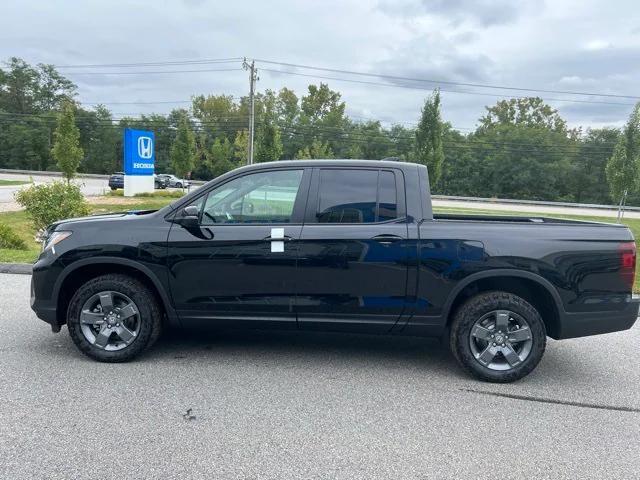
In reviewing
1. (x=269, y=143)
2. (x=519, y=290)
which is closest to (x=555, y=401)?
(x=519, y=290)

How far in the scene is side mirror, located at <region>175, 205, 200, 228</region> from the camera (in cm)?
407

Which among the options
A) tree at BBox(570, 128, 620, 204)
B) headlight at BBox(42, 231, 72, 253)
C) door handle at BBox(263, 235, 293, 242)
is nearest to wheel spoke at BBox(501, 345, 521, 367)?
door handle at BBox(263, 235, 293, 242)

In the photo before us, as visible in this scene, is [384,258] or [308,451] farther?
[384,258]

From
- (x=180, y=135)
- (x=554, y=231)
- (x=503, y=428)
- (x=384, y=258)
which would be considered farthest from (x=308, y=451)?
(x=180, y=135)

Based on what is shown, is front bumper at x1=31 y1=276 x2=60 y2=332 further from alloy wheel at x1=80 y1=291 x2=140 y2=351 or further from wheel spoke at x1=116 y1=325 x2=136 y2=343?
wheel spoke at x1=116 y1=325 x2=136 y2=343

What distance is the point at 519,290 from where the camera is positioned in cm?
427

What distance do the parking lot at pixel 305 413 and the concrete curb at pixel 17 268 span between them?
3473 mm

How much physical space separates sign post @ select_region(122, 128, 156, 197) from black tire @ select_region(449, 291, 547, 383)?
2605cm

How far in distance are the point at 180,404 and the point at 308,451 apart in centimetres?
111

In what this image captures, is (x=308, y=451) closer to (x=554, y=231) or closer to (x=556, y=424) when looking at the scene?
(x=556, y=424)

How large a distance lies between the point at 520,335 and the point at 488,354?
0.30 metres

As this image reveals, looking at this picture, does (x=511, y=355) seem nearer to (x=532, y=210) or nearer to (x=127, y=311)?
(x=127, y=311)

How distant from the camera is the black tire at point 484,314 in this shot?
4023 mm

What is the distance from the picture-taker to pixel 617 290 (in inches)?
159
